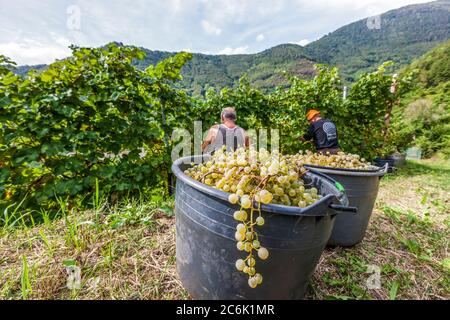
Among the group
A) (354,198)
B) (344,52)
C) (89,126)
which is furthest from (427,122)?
(344,52)

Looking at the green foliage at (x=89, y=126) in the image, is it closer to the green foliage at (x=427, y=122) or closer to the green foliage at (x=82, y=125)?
the green foliage at (x=82, y=125)

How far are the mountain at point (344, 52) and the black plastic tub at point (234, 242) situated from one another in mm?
55255

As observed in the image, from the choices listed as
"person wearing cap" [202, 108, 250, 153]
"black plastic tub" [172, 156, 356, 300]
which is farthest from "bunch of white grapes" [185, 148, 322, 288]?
"person wearing cap" [202, 108, 250, 153]

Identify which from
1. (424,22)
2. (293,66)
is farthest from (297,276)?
(424,22)

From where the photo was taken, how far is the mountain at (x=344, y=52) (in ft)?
190

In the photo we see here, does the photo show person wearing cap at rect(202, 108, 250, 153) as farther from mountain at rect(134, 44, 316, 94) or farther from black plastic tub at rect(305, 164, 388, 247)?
mountain at rect(134, 44, 316, 94)

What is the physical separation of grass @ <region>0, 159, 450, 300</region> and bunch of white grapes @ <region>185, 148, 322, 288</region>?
717 mm

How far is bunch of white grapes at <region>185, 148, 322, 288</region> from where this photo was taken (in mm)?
910

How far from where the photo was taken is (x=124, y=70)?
2553 millimetres

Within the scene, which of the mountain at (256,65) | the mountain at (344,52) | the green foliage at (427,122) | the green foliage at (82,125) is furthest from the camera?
the mountain at (344,52)

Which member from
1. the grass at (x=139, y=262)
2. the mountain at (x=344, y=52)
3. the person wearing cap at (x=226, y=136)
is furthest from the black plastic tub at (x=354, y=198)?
the mountain at (x=344, y=52)
